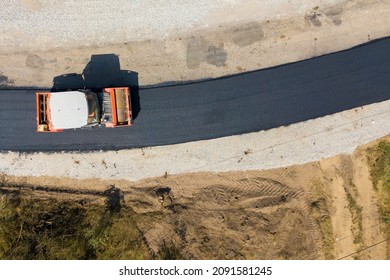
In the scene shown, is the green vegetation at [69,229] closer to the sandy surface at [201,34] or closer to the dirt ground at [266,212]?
the dirt ground at [266,212]

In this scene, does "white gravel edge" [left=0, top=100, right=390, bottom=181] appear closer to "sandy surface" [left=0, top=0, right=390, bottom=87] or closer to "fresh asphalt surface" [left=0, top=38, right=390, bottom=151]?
"fresh asphalt surface" [left=0, top=38, right=390, bottom=151]

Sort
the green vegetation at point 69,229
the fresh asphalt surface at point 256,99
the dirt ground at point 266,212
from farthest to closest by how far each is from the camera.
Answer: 1. the dirt ground at point 266,212
2. the fresh asphalt surface at point 256,99
3. the green vegetation at point 69,229

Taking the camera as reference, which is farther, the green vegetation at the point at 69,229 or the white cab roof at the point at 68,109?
the green vegetation at the point at 69,229

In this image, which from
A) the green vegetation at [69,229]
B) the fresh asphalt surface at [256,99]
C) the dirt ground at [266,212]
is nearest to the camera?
the green vegetation at [69,229]

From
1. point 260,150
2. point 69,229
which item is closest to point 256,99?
point 260,150

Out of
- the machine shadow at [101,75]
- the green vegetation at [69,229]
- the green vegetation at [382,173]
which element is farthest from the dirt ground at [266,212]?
the machine shadow at [101,75]

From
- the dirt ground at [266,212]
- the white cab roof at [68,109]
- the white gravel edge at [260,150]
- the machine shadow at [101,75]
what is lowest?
the dirt ground at [266,212]

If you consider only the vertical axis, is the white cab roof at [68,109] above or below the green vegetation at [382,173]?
above
